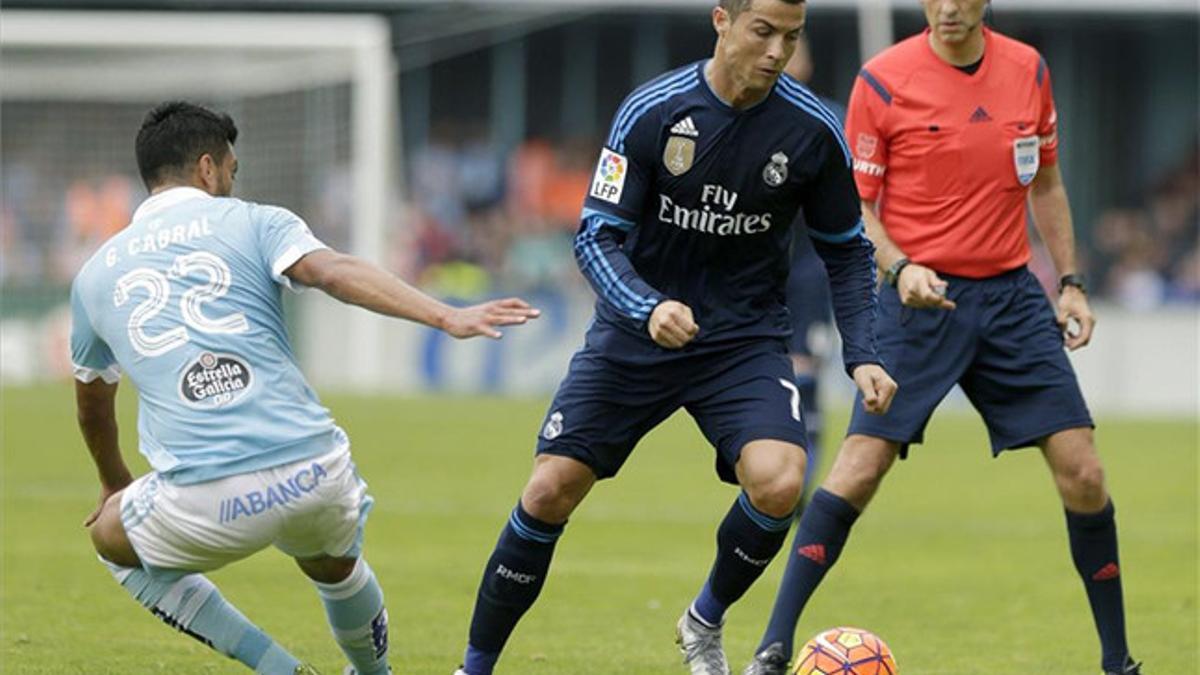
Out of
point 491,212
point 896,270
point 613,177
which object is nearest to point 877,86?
point 896,270

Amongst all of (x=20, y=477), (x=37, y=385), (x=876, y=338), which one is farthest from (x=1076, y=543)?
(x=37, y=385)

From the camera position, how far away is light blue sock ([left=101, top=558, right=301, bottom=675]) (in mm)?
7156

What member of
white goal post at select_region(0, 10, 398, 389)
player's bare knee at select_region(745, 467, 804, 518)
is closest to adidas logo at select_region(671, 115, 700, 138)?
player's bare knee at select_region(745, 467, 804, 518)

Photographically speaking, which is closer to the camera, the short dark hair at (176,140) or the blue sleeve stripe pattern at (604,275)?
the short dark hair at (176,140)

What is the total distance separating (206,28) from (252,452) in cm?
2018

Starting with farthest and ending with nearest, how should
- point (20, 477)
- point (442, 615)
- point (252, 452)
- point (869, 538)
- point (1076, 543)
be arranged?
point (20, 477) < point (869, 538) < point (442, 615) < point (1076, 543) < point (252, 452)

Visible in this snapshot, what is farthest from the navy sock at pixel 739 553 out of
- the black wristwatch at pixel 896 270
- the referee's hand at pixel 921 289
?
the black wristwatch at pixel 896 270

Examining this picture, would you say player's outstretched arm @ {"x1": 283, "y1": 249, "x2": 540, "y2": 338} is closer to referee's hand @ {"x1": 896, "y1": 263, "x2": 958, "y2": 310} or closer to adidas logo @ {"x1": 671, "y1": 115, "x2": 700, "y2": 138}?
adidas logo @ {"x1": 671, "y1": 115, "x2": 700, "y2": 138}

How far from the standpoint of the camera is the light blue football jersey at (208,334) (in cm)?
670

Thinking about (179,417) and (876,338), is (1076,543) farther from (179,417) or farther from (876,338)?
(179,417)

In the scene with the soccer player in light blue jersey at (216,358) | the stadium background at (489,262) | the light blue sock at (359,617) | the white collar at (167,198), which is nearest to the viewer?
the soccer player in light blue jersey at (216,358)

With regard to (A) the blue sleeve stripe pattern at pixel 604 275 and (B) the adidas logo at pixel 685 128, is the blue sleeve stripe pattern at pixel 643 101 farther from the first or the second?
(A) the blue sleeve stripe pattern at pixel 604 275

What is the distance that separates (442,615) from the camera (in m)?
10.2

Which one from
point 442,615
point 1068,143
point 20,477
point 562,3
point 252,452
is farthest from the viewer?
point 1068,143
